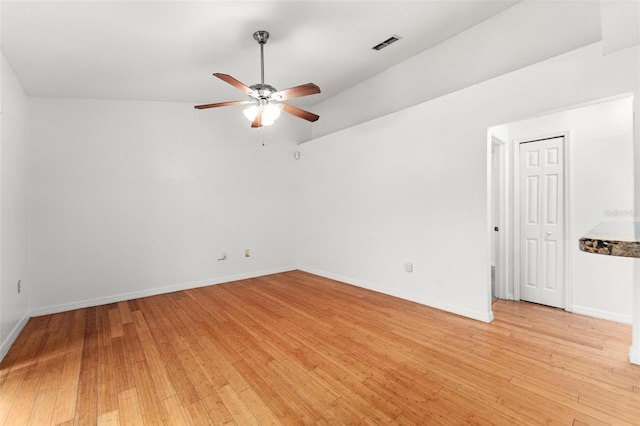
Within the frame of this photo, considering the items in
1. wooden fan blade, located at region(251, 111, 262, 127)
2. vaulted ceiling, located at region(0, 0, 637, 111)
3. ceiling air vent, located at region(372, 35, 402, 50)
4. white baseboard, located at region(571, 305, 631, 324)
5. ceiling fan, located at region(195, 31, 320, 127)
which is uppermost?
ceiling air vent, located at region(372, 35, 402, 50)

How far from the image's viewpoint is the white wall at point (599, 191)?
9.57ft

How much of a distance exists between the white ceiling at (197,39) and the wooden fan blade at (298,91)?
2.31ft

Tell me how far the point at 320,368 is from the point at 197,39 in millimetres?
3230

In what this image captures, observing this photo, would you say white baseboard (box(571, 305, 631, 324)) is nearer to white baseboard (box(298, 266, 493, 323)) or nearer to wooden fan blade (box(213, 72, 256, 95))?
white baseboard (box(298, 266, 493, 323))

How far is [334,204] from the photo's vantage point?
16.0 feet

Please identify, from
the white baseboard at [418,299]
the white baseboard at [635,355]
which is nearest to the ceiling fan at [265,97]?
the white baseboard at [418,299]

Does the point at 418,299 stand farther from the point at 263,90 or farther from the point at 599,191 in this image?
the point at 263,90

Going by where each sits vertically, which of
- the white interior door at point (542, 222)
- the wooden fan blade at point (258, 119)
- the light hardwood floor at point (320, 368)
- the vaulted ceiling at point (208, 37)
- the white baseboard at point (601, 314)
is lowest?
the light hardwood floor at point (320, 368)

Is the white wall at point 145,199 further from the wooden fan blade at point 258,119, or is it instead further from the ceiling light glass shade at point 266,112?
the ceiling light glass shade at point 266,112

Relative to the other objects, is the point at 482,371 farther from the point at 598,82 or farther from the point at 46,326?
the point at 46,326

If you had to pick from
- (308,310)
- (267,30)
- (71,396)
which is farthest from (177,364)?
(267,30)

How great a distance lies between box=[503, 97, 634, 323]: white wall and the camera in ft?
9.57

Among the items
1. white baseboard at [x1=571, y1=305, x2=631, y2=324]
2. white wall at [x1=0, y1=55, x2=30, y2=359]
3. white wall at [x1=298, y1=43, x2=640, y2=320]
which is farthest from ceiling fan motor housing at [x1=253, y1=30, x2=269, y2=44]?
white baseboard at [x1=571, y1=305, x2=631, y2=324]

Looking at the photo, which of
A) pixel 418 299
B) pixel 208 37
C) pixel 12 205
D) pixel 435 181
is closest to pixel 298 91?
pixel 208 37
